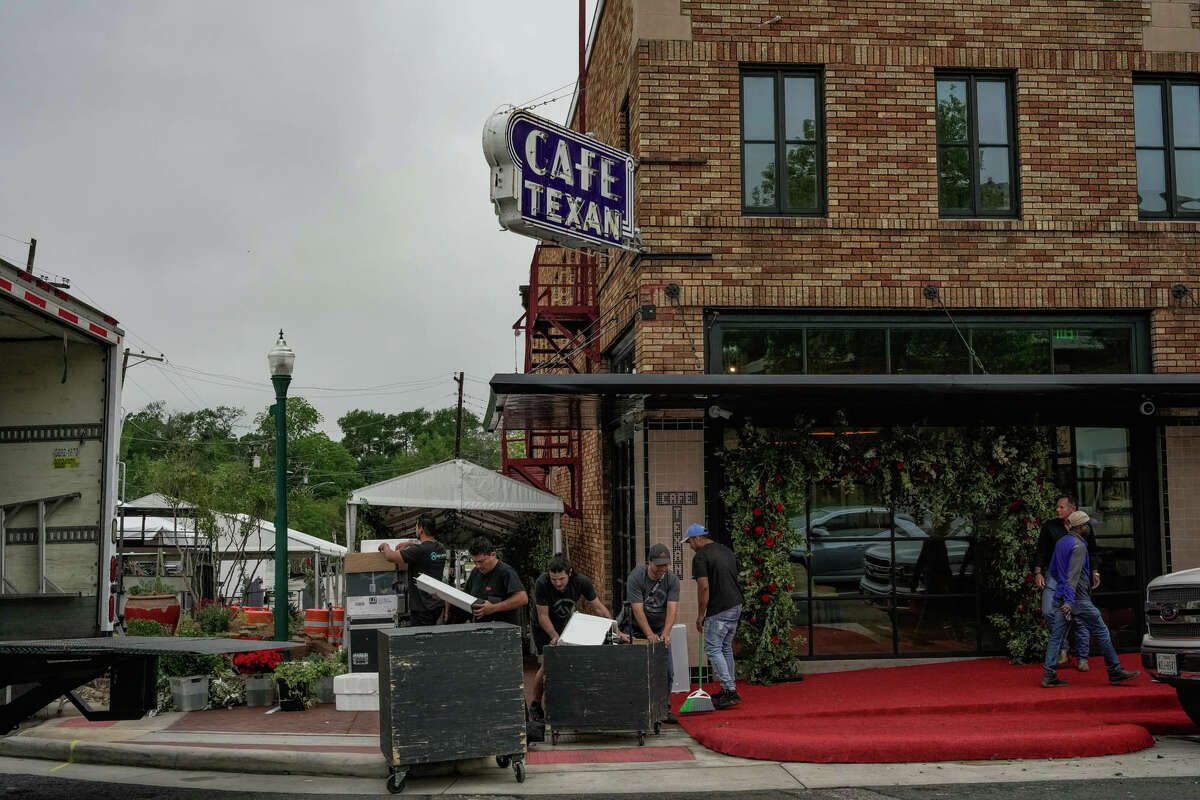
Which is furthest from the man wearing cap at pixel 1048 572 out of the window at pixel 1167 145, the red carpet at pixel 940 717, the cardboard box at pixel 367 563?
the cardboard box at pixel 367 563

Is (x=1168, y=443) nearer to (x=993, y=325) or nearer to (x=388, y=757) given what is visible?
(x=993, y=325)

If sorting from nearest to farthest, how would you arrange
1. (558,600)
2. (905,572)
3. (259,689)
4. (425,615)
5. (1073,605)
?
1. (558,600)
2. (1073,605)
3. (425,615)
4. (259,689)
5. (905,572)

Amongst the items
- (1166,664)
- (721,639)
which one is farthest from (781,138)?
(1166,664)

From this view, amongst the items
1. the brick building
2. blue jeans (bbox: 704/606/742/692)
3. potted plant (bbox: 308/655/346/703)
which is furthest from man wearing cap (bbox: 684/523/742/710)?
potted plant (bbox: 308/655/346/703)

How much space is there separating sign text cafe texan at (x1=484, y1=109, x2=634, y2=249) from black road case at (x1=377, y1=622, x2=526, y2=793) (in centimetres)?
445

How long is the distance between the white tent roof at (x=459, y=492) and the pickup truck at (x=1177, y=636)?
6.84 metres

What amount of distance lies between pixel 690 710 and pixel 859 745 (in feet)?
5.88

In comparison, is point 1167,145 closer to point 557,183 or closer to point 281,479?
point 557,183

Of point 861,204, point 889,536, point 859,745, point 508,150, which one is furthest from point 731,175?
point 859,745

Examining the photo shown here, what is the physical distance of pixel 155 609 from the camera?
59.8 feet

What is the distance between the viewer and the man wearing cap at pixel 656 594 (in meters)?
9.77

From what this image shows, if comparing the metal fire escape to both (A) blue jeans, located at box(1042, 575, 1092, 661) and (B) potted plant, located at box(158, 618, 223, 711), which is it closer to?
(B) potted plant, located at box(158, 618, 223, 711)

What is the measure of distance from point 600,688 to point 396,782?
199 cm

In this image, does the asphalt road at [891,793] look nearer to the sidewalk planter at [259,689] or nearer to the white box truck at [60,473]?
the white box truck at [60,473]
